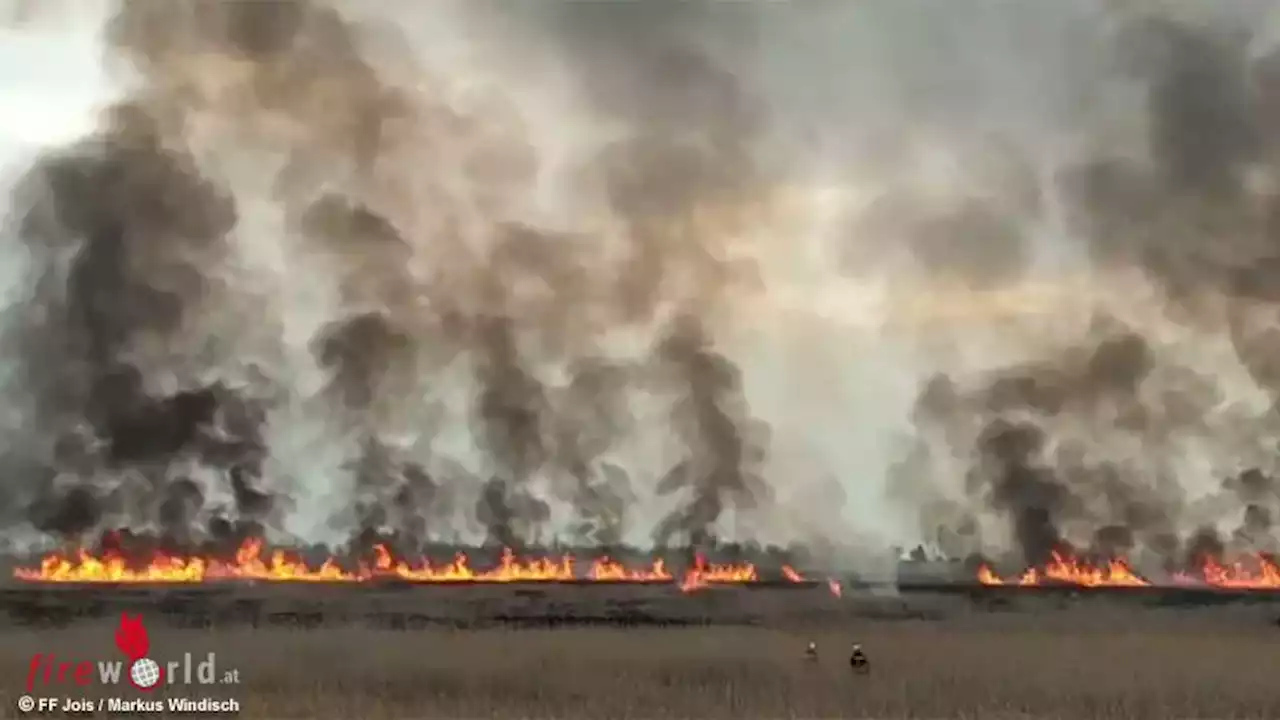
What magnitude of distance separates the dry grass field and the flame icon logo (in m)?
0.10

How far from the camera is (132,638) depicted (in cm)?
891

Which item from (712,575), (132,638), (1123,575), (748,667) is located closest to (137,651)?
(132,638)

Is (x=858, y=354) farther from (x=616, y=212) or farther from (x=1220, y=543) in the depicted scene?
(x=1220, y=543)

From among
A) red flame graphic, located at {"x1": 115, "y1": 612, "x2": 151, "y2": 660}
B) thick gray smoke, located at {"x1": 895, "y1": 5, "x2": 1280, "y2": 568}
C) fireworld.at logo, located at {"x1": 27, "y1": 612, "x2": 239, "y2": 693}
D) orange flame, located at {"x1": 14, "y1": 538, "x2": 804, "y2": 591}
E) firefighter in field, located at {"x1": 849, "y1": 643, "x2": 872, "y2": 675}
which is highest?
thick gray smoke, located at {"x1": 895, "y1": 5, "x2": 1280, "y2": 568}

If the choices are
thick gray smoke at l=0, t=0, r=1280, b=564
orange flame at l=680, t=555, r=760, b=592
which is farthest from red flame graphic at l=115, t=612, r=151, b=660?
orange flame at l=680, t=555, r=760, b=592

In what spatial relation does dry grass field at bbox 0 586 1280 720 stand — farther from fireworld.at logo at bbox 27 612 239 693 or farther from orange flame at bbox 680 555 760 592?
orange flame at bbox 680 555 760 592

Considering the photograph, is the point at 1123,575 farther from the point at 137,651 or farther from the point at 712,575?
the point at 137,651

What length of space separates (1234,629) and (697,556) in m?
5.25

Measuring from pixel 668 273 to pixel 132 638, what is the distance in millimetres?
6113

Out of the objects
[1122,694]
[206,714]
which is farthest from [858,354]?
[206,714]

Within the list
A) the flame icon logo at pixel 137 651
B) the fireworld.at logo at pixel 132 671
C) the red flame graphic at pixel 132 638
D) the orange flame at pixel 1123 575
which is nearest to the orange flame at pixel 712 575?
the orange flame at pixel 1123 575

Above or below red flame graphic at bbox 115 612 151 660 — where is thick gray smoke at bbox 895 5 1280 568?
above

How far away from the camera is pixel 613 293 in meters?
10.9

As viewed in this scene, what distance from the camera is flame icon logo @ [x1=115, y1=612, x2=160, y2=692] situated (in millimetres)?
8219
